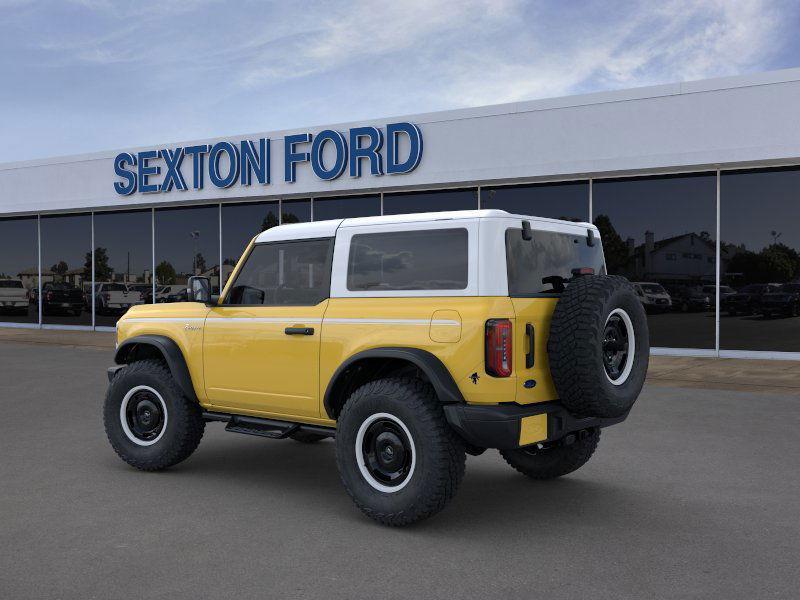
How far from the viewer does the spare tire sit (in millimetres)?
4711

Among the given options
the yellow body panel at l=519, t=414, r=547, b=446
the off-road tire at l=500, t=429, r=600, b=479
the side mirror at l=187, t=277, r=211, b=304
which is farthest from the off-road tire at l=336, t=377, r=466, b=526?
the side mirror at l=187, t=277, r=211, b=304

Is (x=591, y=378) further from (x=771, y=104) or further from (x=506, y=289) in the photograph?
(x=771, y=104)

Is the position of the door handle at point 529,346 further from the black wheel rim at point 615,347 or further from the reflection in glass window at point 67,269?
the reflection in glass window at point 67,269

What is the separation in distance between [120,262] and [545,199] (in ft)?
41.2

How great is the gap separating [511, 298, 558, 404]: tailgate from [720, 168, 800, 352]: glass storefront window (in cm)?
1113

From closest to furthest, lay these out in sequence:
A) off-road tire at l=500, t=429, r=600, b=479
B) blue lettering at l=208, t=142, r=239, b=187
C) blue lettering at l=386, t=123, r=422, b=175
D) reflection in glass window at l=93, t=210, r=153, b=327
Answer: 1. off-road tire at l=500, t=429, r=600, b=479
2. blue lettering at l=386, t=123, r=422, b=175
3. blue lettering at l=208, t=142, r=239, b=187
4. reflection in glass window at l=93, t=210, r=153, b=327

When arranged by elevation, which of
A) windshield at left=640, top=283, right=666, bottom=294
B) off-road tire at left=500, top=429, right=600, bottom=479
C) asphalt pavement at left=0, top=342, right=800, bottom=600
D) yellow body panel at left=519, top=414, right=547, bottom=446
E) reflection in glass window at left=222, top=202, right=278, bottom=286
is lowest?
asphalt pavement at left=0, top=342, right=800, bottom=600

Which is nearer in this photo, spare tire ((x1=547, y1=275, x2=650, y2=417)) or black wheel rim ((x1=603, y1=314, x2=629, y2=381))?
spare tire ((x1=547, y1=275, x2=650, y2=417))

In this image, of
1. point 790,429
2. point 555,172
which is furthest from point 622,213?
point 790,429

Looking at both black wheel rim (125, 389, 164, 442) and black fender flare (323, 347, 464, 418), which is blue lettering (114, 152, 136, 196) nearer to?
black wheel rim (125, 389, 164, 442)

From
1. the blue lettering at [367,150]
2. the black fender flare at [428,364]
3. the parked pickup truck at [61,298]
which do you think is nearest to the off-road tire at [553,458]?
the black fender flare at [428,364]

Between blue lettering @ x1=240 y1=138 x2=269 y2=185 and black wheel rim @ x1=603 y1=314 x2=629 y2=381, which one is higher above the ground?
blue lettering @ x1=240 y1=138 x2=269 y2=185

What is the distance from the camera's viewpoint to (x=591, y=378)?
15.5ft

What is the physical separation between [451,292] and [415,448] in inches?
37.9
